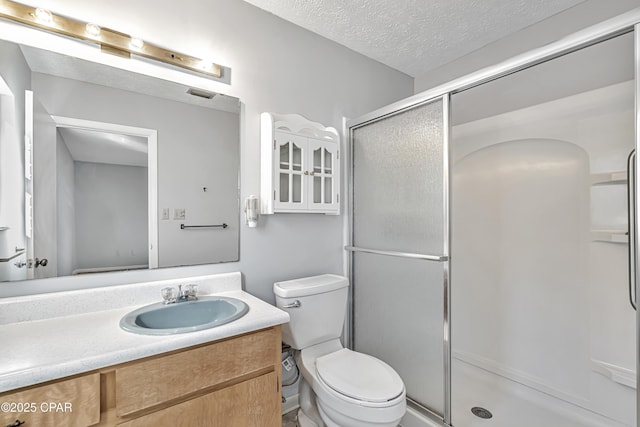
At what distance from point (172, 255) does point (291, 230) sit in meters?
0.72

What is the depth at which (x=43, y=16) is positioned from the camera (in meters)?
1.29

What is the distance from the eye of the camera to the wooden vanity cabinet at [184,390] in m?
0.90

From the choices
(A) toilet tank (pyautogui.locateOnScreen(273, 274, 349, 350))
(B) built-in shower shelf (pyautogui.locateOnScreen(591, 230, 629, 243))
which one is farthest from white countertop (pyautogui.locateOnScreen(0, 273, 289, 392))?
(B) built-in shower shelf (pyautogui.locateOnScreen(591, 230, 629, 243))

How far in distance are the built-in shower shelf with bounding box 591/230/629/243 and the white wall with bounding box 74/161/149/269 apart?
254 cm

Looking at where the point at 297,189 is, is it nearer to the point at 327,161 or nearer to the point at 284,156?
the point at 284,156

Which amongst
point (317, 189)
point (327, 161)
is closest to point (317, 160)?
point (327, 161)

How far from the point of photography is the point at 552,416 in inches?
75.2

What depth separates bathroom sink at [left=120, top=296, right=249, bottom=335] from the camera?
1307 millimetres

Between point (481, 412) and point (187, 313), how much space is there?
190 centimetres

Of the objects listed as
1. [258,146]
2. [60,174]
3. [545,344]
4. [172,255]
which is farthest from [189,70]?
[545,344]

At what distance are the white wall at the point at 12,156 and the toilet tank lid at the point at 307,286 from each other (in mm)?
1109

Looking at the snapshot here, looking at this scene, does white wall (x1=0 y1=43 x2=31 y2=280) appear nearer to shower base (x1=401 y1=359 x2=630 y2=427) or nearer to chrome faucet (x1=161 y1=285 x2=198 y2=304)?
chrome faucet (x1=161 y1=285 x2=198 y2=304)

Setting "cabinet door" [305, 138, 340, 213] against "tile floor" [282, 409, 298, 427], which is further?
"cabinet door" [305, 138, 340, 213]

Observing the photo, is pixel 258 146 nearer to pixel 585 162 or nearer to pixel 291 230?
pixel 291 230
